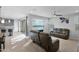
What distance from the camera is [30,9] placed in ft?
7.47

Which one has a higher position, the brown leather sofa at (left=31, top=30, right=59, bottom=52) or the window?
the window

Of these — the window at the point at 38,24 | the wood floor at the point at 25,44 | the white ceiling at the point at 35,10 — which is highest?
the white ceiling at the point at 35,10

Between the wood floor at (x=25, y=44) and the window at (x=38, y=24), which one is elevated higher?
the window at (x=38, y=24)

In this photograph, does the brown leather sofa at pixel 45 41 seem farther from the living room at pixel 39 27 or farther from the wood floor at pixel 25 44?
the wood floor at pixel 25 44

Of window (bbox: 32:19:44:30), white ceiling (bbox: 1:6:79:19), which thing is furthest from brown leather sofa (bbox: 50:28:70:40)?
white ceiling (bbox: 1:6:79:19)

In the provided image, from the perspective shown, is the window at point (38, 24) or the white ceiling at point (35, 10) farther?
the window at point (38, 24)

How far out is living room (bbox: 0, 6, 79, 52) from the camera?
2238 millimetres

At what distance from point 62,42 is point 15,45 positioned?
1.18m

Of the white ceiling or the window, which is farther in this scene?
the window

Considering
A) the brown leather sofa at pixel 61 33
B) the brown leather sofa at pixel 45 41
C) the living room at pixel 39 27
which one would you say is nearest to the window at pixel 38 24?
the living room at pixel 39 27

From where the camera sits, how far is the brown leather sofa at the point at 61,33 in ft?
7.55

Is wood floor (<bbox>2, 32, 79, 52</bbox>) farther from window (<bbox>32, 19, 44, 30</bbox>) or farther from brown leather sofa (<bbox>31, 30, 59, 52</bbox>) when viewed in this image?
window (<bbox>32, 19, 44, 30</bbox>)

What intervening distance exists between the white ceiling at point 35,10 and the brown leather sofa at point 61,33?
1.39 feet

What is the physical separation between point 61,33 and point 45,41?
466 mm
